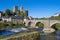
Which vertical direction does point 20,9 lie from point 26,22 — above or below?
above

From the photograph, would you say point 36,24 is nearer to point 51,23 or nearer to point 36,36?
point 51,23

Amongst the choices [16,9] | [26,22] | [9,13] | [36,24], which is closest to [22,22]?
[26,22]

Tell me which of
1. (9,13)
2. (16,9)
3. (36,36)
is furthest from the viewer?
(16,9)

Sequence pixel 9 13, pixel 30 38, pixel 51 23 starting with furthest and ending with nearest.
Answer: pixel 9 13 → pixel 51 23 → pixel 30 38

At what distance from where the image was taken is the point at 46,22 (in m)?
70.1

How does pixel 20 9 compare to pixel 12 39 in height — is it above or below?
above

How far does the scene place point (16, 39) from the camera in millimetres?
11812

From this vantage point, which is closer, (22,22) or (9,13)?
(22,22)

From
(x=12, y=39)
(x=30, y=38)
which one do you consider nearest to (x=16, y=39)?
(x=12, y=39)

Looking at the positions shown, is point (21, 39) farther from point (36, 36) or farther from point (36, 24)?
point (36, 24)

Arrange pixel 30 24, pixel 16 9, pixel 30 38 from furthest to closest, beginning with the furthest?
pixel 16 9
pixel 30 24
pixel 30 38

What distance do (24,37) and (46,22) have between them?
2272 inches

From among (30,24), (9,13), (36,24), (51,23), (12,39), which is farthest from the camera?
(9,13)

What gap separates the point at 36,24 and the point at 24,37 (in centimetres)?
6717
